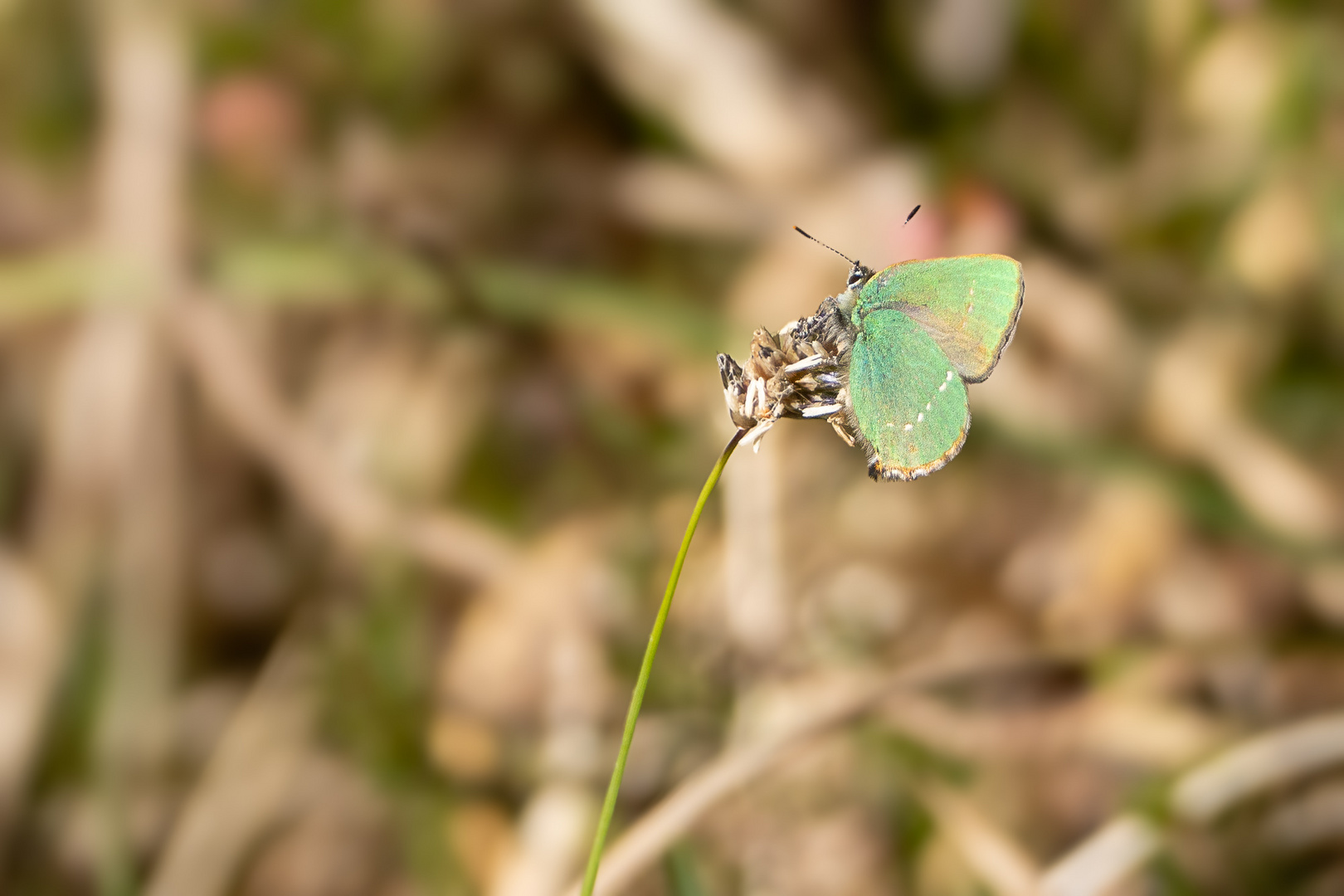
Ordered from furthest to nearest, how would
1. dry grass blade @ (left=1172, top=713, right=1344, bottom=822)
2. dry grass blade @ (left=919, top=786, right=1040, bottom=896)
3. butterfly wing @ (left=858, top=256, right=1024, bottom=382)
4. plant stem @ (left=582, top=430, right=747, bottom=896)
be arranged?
dry grass blade @ (left=1172, top=713, right=1344, bottom=822)
dry grass blade @ (left=919, top=786, right=1040, bottom=896)
butterfly wing @ (left=858, top=256, right=1024, bottom=382)
plant stem @ (left=582, top=430, right=747, bottom=896)

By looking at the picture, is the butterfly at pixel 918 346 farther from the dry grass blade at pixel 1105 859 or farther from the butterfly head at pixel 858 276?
the dry grass blade at pixel 1105 859

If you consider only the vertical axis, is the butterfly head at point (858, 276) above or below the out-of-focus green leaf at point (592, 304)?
below

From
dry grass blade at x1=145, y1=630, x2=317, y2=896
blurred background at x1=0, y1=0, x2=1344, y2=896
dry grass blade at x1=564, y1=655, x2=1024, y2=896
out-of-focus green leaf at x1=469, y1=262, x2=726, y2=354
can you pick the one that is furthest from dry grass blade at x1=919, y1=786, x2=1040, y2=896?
dry grass blade at x1=145, y1=630, x2=317, y2=896

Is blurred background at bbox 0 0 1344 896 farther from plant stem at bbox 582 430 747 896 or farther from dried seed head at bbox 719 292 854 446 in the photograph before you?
plant stem at bbox 582 430 747 896

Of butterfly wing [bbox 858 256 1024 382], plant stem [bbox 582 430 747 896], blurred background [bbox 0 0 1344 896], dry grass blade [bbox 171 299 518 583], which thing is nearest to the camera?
plant stem [bbox 582 430 747 896]

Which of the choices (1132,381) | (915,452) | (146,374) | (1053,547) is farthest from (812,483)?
(146,374)

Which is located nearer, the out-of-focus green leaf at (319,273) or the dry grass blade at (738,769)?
the dry grass blade at (738,769)

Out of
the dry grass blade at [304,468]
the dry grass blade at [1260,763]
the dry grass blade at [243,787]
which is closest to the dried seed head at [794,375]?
the dry grass blade at [1260,763]
